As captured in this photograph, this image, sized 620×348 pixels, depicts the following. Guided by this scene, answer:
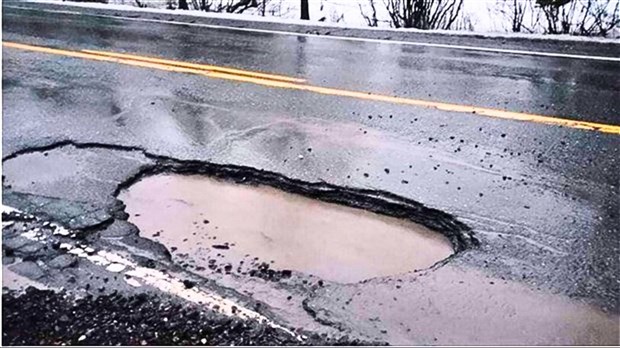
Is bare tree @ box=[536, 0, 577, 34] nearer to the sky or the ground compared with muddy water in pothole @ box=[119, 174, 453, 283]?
nearer to the sky

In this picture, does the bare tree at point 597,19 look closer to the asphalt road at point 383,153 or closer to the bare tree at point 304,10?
the asphalt road at point 383,153

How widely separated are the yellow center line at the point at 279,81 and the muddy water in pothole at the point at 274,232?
226 cm

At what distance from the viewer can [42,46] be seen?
8.90 m

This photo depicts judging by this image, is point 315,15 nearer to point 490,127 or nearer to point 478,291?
point 490,127

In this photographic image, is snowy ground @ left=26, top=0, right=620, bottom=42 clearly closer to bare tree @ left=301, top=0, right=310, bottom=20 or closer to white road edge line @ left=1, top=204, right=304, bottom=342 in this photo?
bare tree @ left=301, top=0, right=310, bottom=20

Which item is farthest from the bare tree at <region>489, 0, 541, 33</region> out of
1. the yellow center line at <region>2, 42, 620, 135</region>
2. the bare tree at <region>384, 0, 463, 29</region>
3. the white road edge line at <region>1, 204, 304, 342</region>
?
the white road edge line at <region>1, 204, 304, 342</region>

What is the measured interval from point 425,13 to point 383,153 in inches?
248

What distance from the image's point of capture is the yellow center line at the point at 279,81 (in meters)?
5.78

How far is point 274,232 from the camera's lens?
4090mm

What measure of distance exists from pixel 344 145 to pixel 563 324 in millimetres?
2576

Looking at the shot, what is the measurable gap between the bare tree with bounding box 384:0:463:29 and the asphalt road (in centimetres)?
Answer: 206

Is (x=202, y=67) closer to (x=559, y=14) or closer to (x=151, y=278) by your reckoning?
(x=151, y=278)

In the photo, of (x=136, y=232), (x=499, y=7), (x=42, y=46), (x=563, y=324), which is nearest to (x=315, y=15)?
(x=499, y=7)

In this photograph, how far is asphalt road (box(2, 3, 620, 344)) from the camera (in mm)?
3322
